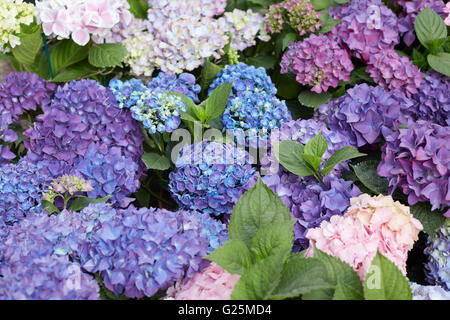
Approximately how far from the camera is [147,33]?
1663 millimetres

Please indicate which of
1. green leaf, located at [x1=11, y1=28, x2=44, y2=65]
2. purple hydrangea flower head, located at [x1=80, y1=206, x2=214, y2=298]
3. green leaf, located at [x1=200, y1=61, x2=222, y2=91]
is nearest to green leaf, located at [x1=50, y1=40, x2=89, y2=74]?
green leaf, located at [x1=11, y1=28, x2=44, y2=65]

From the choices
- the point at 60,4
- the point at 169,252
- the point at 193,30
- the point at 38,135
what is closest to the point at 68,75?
the point at 60,4

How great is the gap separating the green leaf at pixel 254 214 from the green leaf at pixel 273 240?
5 centimetres

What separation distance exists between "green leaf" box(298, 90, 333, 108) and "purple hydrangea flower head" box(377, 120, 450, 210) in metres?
0.39

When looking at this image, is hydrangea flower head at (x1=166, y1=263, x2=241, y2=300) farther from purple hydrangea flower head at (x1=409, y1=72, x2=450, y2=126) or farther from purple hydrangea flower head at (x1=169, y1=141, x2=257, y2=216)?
purple hydrangea flower head at (x1=409, y1=72, x2=450, y2=126)

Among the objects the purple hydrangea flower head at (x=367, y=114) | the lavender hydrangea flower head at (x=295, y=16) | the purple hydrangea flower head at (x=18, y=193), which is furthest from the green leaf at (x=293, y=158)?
the purple hydrangea flower head at (x=18, y=193)

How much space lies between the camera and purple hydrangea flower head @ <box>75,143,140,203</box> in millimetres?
1281

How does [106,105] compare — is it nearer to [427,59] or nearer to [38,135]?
[38,135]

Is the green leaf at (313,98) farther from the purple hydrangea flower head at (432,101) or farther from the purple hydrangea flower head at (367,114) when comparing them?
the purple hydrangea flower head at (432,101)

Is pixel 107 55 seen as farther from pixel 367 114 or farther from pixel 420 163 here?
pixel 420 163

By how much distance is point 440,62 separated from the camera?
159cm

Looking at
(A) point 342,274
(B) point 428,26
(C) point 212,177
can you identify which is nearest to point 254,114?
(C) point 212,177

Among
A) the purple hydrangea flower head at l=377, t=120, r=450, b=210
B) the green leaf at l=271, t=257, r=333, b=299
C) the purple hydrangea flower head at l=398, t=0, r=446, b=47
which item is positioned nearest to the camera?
the green leaf at l=271, t=257, r=333, b=299

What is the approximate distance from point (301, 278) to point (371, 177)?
519 mm
